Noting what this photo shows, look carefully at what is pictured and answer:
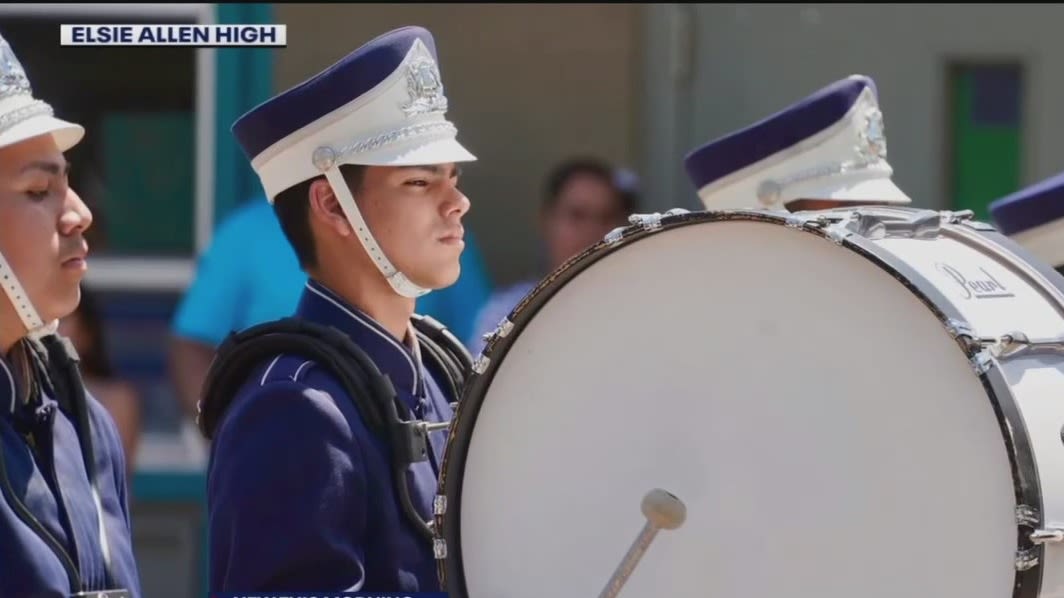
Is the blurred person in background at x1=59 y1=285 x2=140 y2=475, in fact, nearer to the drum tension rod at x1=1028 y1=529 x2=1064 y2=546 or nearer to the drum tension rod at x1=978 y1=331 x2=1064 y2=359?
the drum tension rod at x1=978 y1=331 x2=1064 y2=359

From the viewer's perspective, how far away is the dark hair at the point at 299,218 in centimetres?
320

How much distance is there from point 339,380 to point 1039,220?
1.57 meters

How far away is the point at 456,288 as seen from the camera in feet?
18.6

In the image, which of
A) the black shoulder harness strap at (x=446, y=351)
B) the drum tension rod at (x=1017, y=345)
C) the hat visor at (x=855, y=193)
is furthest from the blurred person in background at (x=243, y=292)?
the drum tension rod at (x=1017, y=345)

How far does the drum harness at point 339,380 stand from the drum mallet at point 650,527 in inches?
11.6

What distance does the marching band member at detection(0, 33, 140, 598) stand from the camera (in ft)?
9.52

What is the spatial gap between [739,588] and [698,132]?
351cm

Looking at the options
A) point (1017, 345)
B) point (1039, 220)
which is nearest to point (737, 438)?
point (1017, 345)

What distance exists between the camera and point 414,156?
3139 mm

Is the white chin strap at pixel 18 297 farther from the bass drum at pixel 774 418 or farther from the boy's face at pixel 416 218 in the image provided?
the bass drum at pixel 774 418

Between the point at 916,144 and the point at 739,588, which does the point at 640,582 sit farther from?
the point at 916,144

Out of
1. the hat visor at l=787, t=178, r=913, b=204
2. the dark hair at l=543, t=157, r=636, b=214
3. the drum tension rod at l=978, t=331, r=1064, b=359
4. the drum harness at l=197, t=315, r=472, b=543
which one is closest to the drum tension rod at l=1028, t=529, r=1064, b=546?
the drum tension rod at l=978, t=331, r=1064, b=359

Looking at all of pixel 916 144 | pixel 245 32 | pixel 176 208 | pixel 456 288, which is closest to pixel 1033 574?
pixel 245 32

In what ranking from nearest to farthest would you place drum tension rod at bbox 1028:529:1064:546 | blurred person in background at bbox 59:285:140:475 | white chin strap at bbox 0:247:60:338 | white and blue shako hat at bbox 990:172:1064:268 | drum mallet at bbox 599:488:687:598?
drum tension rod at bbox 1028:529:1064:546
drum mallet at bbox 599:488:687:598
white chin strap at bbox 0:247:60:338
white and blue shako hat at bbox 990:172:1064:268
blurred person in background at bbox 59:285:140:475
